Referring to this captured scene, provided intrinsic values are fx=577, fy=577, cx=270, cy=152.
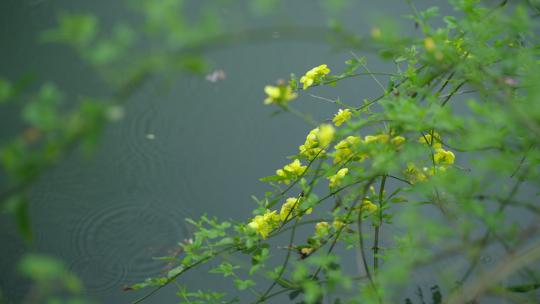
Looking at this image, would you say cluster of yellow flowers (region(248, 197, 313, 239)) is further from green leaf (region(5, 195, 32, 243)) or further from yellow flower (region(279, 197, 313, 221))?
green leaf (region(5, 195, 32, 243))

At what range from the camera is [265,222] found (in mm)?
1132

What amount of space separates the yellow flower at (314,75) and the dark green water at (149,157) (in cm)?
43

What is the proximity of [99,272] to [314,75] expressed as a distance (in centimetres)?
86

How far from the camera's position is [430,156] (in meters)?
1.09

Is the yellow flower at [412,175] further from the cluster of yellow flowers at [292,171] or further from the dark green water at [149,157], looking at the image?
the dark green water at [149,157]

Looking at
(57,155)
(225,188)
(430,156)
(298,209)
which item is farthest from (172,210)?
(57,155)

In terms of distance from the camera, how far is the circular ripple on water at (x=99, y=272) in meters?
1.55

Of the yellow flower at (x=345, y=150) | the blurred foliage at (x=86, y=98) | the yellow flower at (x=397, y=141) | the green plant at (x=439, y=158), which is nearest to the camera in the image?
the blurred foliage at (x=86, y=98)

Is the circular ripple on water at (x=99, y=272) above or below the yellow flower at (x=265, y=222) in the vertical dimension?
above

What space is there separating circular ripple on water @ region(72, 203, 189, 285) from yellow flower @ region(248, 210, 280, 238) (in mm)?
558

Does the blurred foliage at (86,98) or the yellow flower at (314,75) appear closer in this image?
the blurred foliage at (86,98)

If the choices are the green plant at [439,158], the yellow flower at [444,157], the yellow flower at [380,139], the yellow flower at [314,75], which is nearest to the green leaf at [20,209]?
the green plant at [439,158]

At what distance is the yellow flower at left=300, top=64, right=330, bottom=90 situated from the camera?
1121 mm

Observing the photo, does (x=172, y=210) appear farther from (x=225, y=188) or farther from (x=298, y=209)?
(x=298, y=209)
